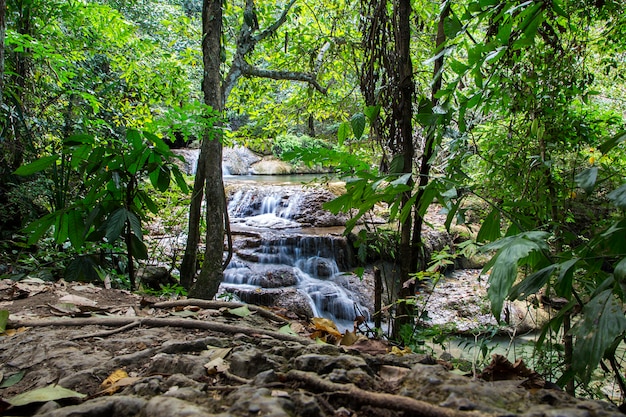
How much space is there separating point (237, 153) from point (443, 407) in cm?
1987

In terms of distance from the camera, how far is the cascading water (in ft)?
Answer: 21.5

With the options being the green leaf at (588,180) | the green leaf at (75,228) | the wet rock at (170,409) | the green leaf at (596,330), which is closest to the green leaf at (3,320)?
the green leaf at (75,228)

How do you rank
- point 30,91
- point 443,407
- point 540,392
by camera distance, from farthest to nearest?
point 30,91 < point 540,392 < point 443,407

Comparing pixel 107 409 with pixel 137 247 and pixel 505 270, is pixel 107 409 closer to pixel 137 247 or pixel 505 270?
pixel 505 270

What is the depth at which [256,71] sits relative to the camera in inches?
224

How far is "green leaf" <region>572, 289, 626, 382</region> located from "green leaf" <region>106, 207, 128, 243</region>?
2.16 m

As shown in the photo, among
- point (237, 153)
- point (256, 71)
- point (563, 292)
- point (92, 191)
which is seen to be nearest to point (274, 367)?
point (563, 292)

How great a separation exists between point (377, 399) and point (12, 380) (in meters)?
1.24

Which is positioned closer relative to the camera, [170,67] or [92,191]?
[92,191]

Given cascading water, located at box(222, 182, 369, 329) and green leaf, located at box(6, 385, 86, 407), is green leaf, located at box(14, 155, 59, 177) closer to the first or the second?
green leaf, located at box(6, 385, 86, 407)

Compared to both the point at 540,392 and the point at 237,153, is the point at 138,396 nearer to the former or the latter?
the point at 540,392

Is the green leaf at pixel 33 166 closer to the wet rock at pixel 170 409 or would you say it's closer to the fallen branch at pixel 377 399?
the wet rock at pixel 170 409

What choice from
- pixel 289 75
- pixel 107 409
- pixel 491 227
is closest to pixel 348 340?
pixel 491 227

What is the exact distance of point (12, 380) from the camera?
1.29 m
